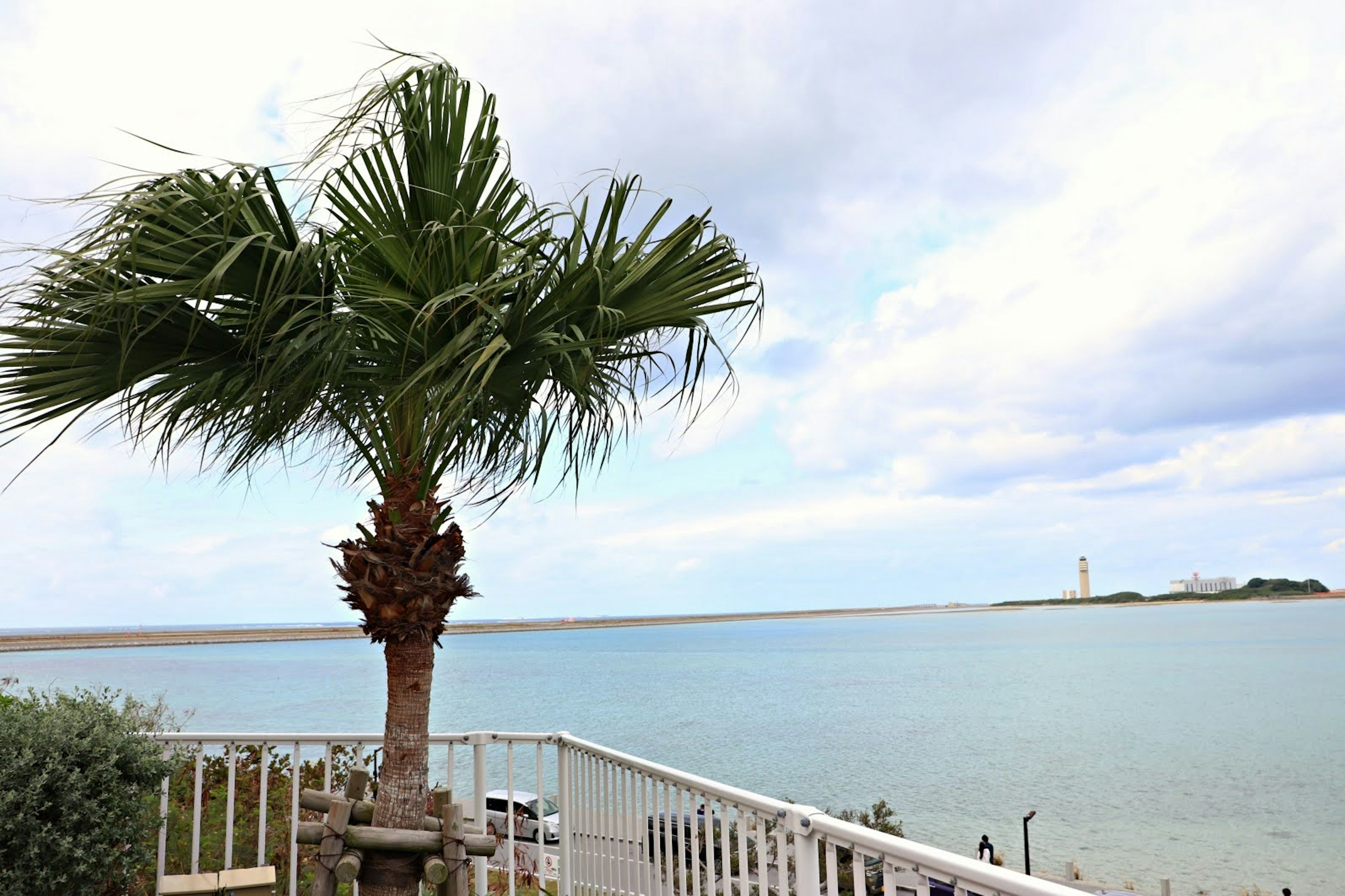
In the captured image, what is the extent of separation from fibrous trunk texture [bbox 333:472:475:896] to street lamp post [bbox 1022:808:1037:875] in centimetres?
1968

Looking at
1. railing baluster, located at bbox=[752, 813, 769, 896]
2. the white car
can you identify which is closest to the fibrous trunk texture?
railing baluster, located at bbox=[752, 813, 769, 896]

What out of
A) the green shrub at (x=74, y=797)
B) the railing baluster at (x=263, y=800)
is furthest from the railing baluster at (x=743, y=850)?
the green shrub at (x=74, y=797)

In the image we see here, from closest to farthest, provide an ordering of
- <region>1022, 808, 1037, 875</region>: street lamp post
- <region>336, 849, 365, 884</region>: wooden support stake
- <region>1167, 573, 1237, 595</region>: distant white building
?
1. <region>336, 849, 365, 884</region>: wooden support stake
2. <region>1022, 808, 1037, 875</region>: street lamp post
3. <region>1167, 573, 1237, 595</region>: distant white building

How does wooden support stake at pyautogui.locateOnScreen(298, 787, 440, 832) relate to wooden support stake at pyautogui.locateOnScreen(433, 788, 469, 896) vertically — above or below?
above

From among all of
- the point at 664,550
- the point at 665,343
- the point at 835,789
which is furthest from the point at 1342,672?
the point at 665,343

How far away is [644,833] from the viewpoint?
355 cm

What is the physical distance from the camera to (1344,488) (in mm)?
89812

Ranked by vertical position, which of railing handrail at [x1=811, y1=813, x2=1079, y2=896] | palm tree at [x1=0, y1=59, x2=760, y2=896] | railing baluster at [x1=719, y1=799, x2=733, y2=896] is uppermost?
palm tree at [x1=0, y1=59, x2=760, y2=896]

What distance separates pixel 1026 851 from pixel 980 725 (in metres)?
34.5

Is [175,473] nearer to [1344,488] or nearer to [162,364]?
[162,364]

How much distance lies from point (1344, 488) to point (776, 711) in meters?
74.7

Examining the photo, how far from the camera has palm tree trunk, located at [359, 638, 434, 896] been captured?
3.35m

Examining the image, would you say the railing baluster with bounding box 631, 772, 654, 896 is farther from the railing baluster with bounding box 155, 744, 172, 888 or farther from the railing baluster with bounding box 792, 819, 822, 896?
the railing baluster with bounding box 155, 744, 172, 888

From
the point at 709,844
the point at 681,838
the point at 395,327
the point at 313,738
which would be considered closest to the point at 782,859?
the point at 709,844
